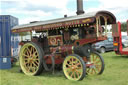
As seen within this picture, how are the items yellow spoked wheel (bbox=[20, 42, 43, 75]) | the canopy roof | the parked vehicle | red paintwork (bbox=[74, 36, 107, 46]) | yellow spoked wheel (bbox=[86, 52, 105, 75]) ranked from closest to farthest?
the canopy roof, red paintwork (bbox=[74, 36, 107, 46]), yellow spoked wheel (bbox=[86, 52, 105, 75]), yellow spoked wheel (bbox=[20, 42, 43, 75]), the parked vehicle

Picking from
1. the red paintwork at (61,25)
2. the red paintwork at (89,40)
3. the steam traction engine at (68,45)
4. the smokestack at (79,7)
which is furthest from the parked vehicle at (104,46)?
the red paintwork at (89,40)

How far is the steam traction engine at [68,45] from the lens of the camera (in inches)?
199

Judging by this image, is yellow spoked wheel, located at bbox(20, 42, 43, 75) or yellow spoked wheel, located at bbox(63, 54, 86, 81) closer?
yellow spoked wheel, located at bbox(63, 54, 86, 81)

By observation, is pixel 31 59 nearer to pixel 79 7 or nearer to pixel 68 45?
pixel 68 45

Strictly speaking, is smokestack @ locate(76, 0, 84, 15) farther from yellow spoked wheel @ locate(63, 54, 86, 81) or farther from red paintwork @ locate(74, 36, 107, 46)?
yellow spoked wheel @ locate(63, 54, 86, 81)

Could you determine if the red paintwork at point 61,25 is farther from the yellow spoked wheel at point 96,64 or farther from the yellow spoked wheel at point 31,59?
the yellow spoked wheel at point 96,64

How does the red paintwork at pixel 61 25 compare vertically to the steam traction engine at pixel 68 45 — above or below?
above

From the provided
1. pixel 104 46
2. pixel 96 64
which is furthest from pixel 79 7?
pixel 104 46

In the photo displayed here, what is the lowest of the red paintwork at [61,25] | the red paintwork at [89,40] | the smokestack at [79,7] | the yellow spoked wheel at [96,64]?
the yellow spoked wheel at [96,64]

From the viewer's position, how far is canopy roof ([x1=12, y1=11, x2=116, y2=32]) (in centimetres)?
482

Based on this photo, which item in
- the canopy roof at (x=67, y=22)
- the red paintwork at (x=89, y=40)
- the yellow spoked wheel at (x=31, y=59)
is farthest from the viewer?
the yellow spoked wheel at (x=31, y=59)

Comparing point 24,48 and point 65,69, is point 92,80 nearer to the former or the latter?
point 65,69

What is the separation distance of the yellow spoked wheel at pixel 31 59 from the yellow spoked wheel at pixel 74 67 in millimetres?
1071

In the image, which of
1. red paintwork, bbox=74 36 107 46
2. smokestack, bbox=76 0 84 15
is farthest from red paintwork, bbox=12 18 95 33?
smokestack, bbox=76 0 84 15
